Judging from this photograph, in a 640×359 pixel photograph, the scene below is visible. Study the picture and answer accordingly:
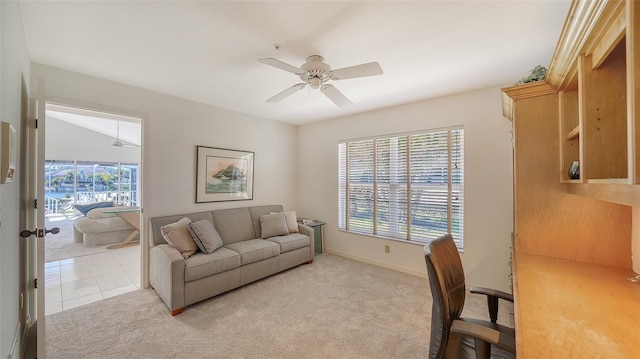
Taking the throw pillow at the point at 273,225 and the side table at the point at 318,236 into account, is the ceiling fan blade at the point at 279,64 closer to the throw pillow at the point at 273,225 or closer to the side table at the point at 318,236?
the throw pillow at the point at 273,225

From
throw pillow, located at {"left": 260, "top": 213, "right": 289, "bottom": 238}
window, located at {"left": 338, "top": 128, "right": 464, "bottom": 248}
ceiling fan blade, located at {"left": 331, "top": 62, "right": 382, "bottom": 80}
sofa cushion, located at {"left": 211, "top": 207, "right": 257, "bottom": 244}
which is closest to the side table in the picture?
window, located at {"left": 338, "top": 128, "right": 464, "bottom": 248}

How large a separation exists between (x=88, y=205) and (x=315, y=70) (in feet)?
22.6

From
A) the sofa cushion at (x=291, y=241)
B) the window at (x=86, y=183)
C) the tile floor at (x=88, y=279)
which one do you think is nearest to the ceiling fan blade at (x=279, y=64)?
the sofa cushion at (x=291, y=241)

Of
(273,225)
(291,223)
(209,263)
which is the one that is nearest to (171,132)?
(209,263)

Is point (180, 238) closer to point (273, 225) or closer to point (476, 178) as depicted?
point (273, 225)

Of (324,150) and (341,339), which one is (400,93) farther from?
(341,339)

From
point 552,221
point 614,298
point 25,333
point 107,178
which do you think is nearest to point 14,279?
point 25,333

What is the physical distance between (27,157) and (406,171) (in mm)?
3949

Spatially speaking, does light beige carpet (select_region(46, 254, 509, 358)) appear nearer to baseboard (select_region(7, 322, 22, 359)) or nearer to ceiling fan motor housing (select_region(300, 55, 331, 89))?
baseboard (select_region(7, 322, 22, 359))

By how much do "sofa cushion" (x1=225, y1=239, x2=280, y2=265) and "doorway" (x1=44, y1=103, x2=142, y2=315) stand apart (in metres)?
1.33

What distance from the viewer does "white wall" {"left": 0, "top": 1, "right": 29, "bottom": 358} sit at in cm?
126

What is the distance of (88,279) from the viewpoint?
3359mm

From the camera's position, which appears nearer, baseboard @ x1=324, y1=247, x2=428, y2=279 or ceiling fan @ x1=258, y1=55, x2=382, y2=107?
ceiling fan @ x1=258, y1=55, x2=382, y2=107

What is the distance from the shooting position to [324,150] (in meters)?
4.61
